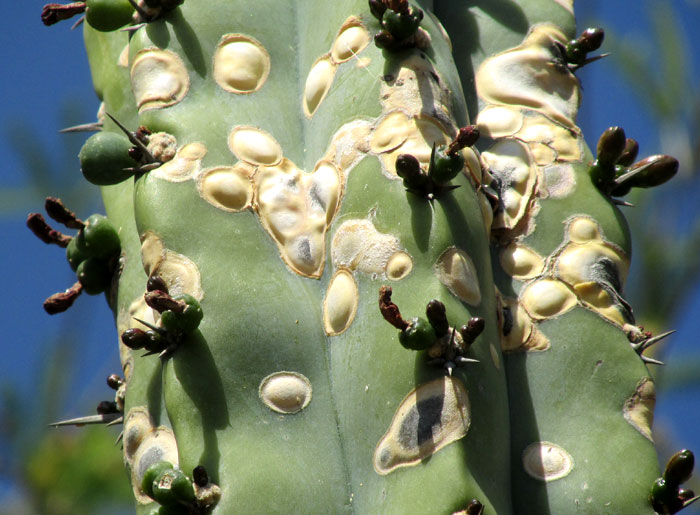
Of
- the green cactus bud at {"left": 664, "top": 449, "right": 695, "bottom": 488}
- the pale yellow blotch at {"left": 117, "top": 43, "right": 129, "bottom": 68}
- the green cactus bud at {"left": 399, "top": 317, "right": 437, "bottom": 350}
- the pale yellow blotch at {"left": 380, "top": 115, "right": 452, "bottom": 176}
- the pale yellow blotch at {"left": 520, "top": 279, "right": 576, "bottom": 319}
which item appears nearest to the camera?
the green cactus bud at {"left": 399, "top": 317, "right": 437, "bottom": 350}

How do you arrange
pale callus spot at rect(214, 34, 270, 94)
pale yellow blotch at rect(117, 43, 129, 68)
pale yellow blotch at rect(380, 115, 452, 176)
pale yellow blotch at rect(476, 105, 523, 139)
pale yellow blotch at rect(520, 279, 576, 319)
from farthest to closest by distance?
pale yellow blotch at rect(117, 43, 129, 68), pale yellow blotch at rect(476, 105, 523, 139), pale callus spot at rect(214, 34, 270, 94), pale yellow blotch at rect(520, 279, 576, 319), pale yellow blotch at rect(380, 115, 452, 176)

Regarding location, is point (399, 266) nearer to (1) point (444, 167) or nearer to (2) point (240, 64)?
(1) point (444, 167)

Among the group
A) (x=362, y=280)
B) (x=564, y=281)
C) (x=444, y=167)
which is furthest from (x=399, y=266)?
(x=564, y=281)

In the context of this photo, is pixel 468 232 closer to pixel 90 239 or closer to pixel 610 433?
pixel 610 433

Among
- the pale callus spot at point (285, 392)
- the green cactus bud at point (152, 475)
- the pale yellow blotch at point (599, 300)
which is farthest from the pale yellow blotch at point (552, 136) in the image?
the green cactus bud at point (152, 475)

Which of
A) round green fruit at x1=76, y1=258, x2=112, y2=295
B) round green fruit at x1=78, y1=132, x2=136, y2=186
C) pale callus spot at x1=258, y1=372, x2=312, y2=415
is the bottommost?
round green fruit at x1=76, y1=258, x2=112, y2=295

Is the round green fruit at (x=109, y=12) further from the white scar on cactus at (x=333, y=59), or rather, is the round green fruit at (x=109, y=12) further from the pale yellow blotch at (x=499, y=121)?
the pale yellow blotch at (x=499, y=121)

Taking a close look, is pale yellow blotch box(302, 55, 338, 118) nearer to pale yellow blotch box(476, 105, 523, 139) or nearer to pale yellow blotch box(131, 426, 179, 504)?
pale yellow blotch box(476, 105, 523, 139)

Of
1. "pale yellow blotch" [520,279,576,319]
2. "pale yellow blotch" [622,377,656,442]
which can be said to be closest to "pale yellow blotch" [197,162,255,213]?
"pale yellow blotch" [520,279,576,319]

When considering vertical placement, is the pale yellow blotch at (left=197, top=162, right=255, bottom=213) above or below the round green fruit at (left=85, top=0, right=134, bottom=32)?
below
